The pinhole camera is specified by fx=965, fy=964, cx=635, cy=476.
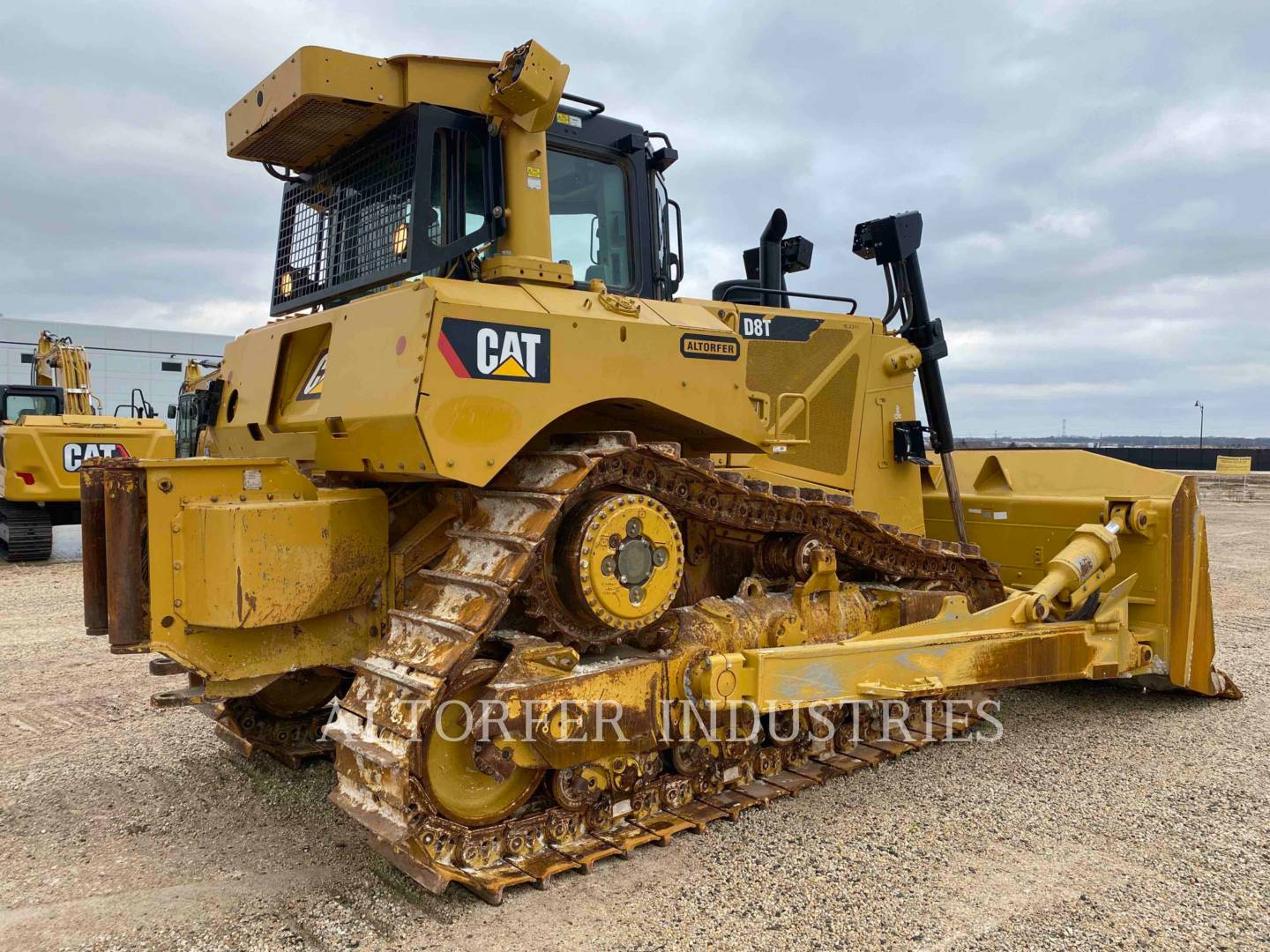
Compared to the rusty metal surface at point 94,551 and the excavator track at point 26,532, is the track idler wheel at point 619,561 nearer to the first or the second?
the rusty metal surface at point 94,551

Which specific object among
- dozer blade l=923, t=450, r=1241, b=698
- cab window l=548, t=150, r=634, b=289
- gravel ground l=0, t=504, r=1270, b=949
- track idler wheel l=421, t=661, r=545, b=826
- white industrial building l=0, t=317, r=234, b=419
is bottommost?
gravel ground l=0, t=504, r=1270, b=949

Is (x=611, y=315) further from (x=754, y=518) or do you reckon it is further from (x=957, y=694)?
(x=957, y=694)

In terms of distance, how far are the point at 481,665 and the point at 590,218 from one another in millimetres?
2367

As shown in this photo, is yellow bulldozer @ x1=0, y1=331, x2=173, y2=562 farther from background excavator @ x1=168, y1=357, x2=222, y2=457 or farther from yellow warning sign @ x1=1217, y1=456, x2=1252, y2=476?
yellow warning sign @ x1=1217, y1=456, x2=1252, y2=476

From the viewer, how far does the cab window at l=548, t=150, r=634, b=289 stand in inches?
190

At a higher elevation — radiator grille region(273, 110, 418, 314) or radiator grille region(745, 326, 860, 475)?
radiator grille region(273, 110, 418, 314)

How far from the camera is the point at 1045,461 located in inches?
294

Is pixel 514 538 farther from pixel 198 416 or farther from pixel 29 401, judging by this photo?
pixel 29 401

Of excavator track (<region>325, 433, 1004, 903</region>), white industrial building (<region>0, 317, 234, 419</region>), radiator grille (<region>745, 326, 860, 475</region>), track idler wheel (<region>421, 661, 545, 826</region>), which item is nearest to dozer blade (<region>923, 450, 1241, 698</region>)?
radiator grille (<region>745, 326, 860, 475</region>)

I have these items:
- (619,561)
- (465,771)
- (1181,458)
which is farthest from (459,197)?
(1181,458)

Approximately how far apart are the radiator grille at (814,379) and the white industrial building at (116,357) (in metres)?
45.4

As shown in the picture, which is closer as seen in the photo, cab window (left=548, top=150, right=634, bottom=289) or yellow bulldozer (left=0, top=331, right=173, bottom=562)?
cab window (left=548, top=150, right=634, bottom=289)

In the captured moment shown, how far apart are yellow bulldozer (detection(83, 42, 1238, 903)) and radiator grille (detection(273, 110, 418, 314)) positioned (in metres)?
0.02

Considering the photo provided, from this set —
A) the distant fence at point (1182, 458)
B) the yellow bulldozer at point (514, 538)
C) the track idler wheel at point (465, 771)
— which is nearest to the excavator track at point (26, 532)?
the yellow bulldozer at point (514, 538)
